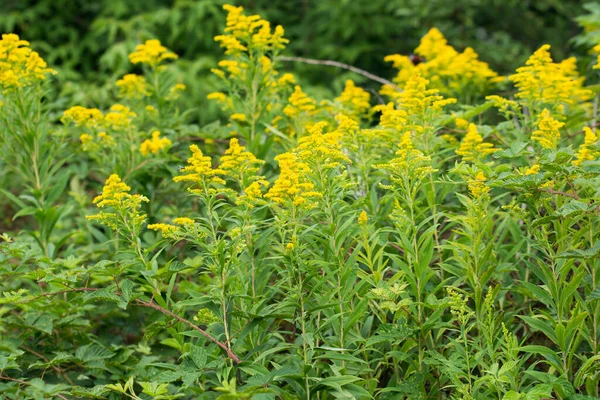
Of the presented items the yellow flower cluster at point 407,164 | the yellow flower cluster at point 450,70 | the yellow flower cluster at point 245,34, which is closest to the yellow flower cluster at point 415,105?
the yellow flower cluster at point 407,164

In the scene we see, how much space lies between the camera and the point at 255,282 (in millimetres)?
2871

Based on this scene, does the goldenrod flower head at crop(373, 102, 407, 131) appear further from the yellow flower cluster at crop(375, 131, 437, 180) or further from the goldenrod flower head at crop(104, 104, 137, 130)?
the goldenrod flower head at crop(104, 104, 137, 130)

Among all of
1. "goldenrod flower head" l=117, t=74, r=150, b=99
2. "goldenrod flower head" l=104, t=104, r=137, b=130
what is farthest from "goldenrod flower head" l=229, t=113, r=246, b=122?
"goldenrod flower head" l=117, t=74, r=150, b=99

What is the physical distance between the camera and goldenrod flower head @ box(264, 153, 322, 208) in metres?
2.54

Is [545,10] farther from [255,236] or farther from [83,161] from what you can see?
[255,236]

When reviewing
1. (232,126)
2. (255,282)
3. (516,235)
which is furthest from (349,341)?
(232,126)

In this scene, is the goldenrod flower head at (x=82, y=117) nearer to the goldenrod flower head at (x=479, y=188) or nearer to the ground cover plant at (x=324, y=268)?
the ground cover plant at (x=324, y=268)

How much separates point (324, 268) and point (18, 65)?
1.85m

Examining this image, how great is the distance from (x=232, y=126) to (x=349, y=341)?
157cm

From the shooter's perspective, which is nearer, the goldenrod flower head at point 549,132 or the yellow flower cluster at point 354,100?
the goldenrod flower head at point 549,132

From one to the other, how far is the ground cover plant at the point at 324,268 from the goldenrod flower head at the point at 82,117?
0.01 m

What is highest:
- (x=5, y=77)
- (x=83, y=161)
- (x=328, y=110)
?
(x=5, y=77)

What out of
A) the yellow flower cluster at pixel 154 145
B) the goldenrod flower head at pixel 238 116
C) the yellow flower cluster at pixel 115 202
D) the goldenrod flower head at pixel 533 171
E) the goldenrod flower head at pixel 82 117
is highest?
the goldenrod flower head at pixel 533 171

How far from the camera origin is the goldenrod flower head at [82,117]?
374 cm
